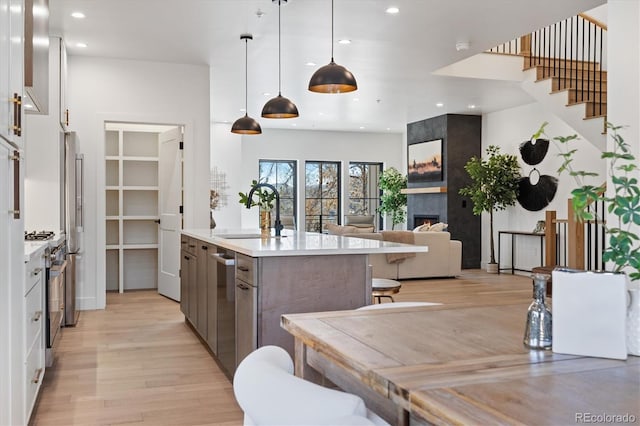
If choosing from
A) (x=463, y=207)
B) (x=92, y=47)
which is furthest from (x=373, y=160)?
(x=92, y=47)

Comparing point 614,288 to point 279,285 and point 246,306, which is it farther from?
point 246,306

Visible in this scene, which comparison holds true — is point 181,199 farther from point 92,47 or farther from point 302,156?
point 302,156

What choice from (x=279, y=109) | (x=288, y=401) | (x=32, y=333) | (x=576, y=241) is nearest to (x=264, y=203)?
(x=279, y=109)

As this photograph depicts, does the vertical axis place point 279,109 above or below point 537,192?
above

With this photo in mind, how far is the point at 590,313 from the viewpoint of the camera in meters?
1.19

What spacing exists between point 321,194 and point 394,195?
173 centimetres

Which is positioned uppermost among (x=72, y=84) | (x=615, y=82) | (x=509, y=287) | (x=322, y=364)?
(x=72, y=84)

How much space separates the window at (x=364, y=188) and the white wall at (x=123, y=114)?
23.9 feet

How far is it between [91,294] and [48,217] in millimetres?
1554

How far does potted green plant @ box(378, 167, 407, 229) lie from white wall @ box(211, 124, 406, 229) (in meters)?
0.77

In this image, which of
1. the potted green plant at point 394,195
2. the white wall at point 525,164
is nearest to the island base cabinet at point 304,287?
the white wall at point 525,164

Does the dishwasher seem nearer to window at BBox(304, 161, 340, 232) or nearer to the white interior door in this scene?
the white interior door

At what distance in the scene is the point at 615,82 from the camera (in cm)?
407

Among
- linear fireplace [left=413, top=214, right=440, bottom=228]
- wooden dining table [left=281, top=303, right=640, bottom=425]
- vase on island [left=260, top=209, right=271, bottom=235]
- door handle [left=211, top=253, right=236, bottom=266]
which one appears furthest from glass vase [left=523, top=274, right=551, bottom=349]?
linear fireplace [left=413, top=214, right=440, bottom=228]
